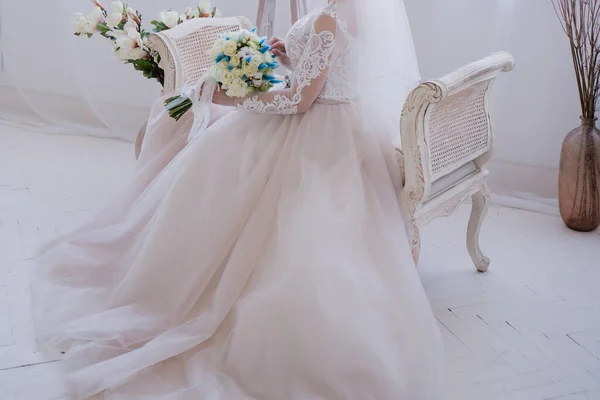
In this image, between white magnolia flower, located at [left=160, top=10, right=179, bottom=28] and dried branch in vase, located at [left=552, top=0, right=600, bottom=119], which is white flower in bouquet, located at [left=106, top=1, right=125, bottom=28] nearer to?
white magnolia flower, located at [left=160, top=10, right=179, bottom=28]

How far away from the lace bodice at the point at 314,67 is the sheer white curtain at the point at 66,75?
234 centimetres

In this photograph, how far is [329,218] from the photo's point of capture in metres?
2.21

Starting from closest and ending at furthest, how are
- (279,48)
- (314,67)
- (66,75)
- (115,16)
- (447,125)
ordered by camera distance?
(314,67)
(447,125)
(279,48)
(115,16)
(66,75)

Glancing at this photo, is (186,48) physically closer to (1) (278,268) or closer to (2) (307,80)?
(2) (307,80)

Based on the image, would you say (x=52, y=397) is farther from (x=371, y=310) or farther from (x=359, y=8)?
(x=359, y=8)

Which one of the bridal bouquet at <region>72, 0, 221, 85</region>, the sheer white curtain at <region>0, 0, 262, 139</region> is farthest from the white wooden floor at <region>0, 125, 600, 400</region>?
the bridal bouquet at <region>72, 0, 221, 85</region>

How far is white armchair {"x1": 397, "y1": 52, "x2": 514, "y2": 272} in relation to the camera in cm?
234

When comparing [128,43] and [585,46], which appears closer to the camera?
[128,43]

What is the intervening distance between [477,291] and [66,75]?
3.19 metres

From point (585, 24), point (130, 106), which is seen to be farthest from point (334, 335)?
point (130, 106)

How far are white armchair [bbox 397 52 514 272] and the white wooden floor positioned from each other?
0.73 feet

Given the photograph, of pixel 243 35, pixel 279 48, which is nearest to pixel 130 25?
pixel 279 48

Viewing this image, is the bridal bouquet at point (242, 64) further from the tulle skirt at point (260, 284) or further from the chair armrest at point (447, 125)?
the chair armrest at point (447, 125)

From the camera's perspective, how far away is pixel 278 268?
216cm
